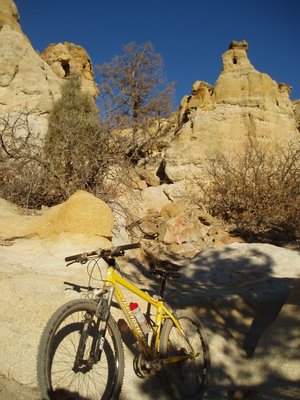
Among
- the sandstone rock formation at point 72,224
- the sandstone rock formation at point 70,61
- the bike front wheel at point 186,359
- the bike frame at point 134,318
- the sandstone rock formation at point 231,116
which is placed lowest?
the bike front wheel at point 186,359

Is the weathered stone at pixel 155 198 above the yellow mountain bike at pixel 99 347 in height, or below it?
above

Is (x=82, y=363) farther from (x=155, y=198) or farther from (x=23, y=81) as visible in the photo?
(x=23, y=81)

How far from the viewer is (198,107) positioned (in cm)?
1620

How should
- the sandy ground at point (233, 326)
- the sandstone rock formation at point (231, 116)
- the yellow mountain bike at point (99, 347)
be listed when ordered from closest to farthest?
the yellow mountain bike at point (99, 347)
the sandy ground at point (233, 326)
the sandstone rock formation at point (231, 116)

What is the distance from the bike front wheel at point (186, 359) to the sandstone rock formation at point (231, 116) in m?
10.8

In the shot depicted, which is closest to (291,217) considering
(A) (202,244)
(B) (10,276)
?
(A) (202,244)

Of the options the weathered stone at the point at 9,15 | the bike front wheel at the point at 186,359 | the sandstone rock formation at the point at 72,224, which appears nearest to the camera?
the bike front wheel at the point at 186,359

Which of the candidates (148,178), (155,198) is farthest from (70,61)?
(155,198)

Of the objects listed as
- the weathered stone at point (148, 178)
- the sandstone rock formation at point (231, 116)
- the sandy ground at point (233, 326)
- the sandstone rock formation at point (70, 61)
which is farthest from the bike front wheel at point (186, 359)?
the sandstone rock formation at point (70, 61)

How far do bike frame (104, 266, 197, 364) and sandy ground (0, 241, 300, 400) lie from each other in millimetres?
303

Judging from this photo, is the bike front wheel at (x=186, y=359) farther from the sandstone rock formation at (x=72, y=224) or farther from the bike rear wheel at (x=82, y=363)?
the sandstone rock formation at (x=72, y=224)

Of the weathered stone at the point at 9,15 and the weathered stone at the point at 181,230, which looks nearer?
the weathered stone at the point at 181,230

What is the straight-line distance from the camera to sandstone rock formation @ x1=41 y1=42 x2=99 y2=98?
24.1 m

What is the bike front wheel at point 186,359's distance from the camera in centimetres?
328
